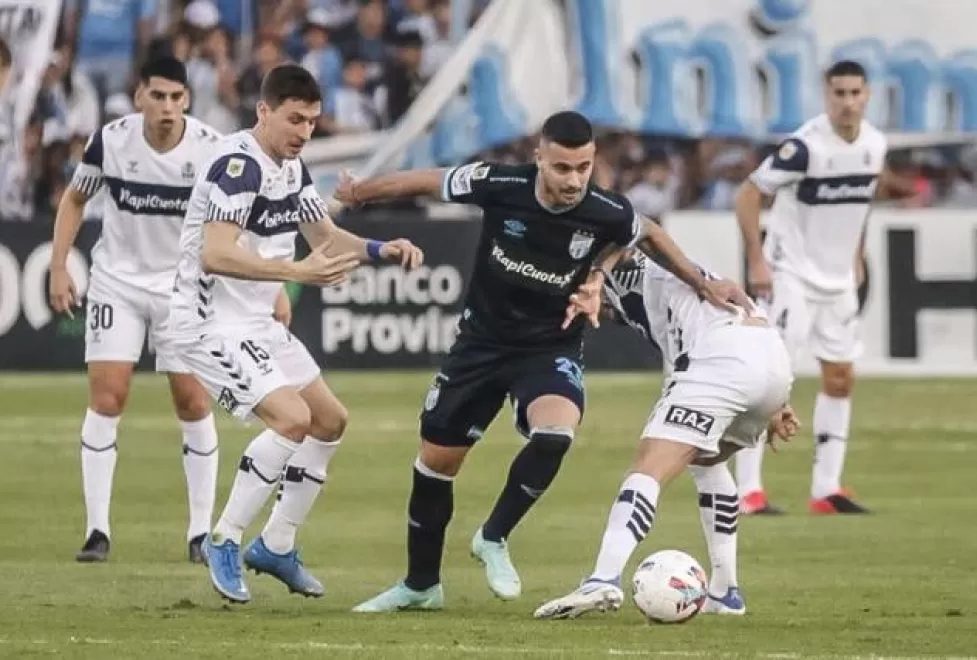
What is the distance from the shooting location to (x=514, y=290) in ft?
31.8

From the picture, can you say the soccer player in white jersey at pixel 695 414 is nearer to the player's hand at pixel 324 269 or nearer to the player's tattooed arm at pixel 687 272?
the player's tattooed arm at pixel 687 272

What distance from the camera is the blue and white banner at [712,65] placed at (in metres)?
25.3

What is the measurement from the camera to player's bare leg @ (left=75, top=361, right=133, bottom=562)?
1171cm

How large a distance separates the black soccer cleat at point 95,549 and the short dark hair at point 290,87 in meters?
2.83

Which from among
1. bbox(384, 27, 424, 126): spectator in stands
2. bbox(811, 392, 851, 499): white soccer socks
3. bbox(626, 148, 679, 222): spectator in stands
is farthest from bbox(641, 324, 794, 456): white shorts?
bbox(384, 27, 424, 126): spectator in stands

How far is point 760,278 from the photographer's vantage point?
13852 millimetres

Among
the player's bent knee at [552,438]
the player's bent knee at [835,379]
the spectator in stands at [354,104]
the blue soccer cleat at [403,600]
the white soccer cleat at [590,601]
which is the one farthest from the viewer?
the spectator in stands at [354,104]

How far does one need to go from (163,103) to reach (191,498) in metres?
1.97

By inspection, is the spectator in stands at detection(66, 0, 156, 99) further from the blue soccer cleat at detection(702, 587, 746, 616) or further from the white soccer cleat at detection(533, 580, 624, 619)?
the white soccer cleat at detection(533, 580, 624, 619)

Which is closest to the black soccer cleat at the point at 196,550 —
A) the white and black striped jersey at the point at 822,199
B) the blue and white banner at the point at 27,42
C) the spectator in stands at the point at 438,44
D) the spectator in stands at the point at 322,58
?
the white and black striped jersey at the point at 822,199

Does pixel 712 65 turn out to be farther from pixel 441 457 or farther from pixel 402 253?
pixel 402 253

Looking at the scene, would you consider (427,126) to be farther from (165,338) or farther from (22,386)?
(165,338)

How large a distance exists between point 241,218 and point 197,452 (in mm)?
2504

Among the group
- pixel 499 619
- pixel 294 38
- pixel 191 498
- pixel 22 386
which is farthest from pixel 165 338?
pixel 294 38
